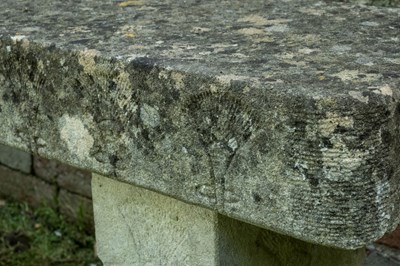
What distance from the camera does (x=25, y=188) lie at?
324 centimetres

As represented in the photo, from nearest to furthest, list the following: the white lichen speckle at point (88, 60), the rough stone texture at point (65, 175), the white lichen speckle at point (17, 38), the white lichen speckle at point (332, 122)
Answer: the white lichen speckle at point (332, 122) → the white lichen speckle at point (88, 60) → the white lichen speckle at point (17, 38) → the rough stone texture at point (65, 175)

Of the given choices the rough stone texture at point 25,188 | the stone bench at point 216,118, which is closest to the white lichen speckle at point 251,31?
the stone bench at point 216,118

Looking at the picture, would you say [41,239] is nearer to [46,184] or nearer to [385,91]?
[46,184]

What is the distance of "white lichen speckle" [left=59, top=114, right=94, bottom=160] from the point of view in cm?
138

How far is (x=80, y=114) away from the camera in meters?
1.37

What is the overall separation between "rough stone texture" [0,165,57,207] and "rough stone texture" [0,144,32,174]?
0.08ft

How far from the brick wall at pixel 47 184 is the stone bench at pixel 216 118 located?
130cm

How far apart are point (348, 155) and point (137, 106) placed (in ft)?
1.19

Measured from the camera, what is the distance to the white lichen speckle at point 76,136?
54.3 inches

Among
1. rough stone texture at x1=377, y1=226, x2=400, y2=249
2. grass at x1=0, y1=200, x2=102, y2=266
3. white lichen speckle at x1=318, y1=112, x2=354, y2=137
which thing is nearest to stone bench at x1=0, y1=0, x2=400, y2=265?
white lichen speckle at x1=318, y1=112, x2=354, y2=137

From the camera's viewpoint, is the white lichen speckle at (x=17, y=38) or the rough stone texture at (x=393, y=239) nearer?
the white lichen speckle at (x=17, y=38)

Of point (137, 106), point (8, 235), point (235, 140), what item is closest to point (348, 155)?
point (235, 140)

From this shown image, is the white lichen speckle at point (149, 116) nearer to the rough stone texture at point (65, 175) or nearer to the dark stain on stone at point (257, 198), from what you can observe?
the dark stain on stone at point (257, 198)

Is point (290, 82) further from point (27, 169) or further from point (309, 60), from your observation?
point (27, 169)
